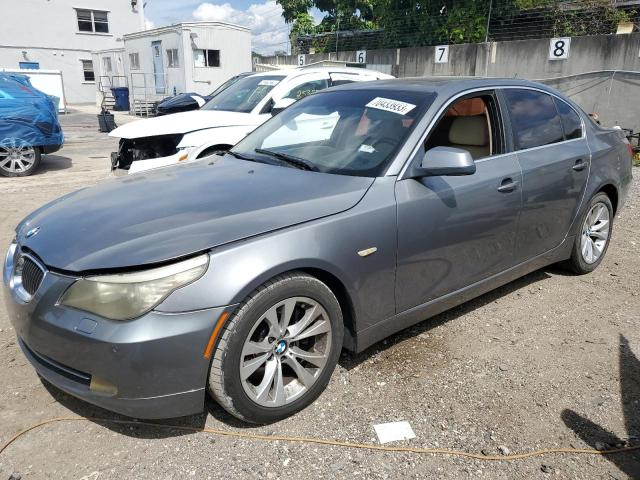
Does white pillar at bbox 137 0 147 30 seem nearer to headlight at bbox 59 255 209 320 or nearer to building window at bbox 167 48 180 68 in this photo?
building window at bbox 167 48 180 68

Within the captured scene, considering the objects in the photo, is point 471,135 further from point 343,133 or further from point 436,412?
point 436,412

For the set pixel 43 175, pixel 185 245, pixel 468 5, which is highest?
pixel 468 5

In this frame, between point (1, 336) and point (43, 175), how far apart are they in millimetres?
6973

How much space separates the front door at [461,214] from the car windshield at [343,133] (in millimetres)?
205

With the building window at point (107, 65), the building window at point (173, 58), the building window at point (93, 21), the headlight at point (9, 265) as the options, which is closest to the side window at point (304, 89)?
the headlight at point (9, 265)

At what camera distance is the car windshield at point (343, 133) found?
319 centimetres

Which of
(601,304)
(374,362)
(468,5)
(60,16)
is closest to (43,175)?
(374,362)

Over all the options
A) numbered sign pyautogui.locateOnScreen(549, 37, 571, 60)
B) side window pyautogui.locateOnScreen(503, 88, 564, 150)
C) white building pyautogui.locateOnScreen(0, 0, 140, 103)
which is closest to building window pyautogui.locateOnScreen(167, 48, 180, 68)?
white building pyautogui.locateOnScreen(0, 0, 140, 103)

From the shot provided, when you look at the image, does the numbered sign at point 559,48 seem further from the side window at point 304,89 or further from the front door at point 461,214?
the front door at point 461,214

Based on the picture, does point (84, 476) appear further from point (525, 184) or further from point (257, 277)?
point (525, 184)

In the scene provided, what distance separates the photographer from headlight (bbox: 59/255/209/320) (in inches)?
88.3

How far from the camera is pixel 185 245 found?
234 centimetres

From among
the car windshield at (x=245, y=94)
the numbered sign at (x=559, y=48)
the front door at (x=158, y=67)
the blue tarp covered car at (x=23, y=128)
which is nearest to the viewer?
the car windshield at (x=245, y=94)

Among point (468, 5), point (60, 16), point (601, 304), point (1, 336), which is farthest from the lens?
point (60, 16)
